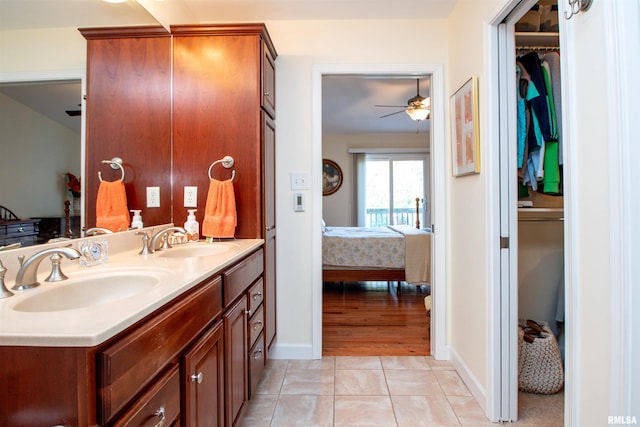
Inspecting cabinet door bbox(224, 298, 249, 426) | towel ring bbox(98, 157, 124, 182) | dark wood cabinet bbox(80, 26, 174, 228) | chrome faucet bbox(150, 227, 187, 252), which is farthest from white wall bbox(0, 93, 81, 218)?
cabinet door bbox(224, 298, 249, 426)

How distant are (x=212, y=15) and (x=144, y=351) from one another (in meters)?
2.23

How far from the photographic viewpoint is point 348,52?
2305 mm

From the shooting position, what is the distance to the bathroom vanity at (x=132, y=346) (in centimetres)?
60

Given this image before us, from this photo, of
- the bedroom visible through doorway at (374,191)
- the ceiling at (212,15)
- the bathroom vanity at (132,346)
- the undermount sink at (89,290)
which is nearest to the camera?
the bathroom vanity at (132,346)

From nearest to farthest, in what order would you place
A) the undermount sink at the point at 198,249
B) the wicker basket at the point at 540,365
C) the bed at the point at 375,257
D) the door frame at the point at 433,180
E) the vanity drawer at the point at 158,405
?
the vanity drawer at the point at 158,405 < the undermount sink at the point at 198,249 < the wicker basket at the point at 540,365 < the door frame at the point at 433,180 < the bed at the point at 375,257

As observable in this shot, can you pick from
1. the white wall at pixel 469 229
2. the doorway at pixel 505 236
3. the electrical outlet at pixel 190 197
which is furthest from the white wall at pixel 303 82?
the doorway at pixel 505 236

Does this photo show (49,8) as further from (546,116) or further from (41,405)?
(546,116)

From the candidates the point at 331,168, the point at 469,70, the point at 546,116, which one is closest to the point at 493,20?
the point at 469,70

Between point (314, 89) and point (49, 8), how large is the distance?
1.43 m

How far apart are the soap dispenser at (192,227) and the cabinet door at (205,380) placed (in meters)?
0.84

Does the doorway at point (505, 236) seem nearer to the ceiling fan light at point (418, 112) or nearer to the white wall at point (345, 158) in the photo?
the ceiling fan light at point (418, 112)

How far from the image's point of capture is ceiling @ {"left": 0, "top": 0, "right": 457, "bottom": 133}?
111 centimetres

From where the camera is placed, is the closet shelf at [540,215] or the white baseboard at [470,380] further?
the closet shelf at [540,215]

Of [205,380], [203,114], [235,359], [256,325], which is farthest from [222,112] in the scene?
[205,380]
